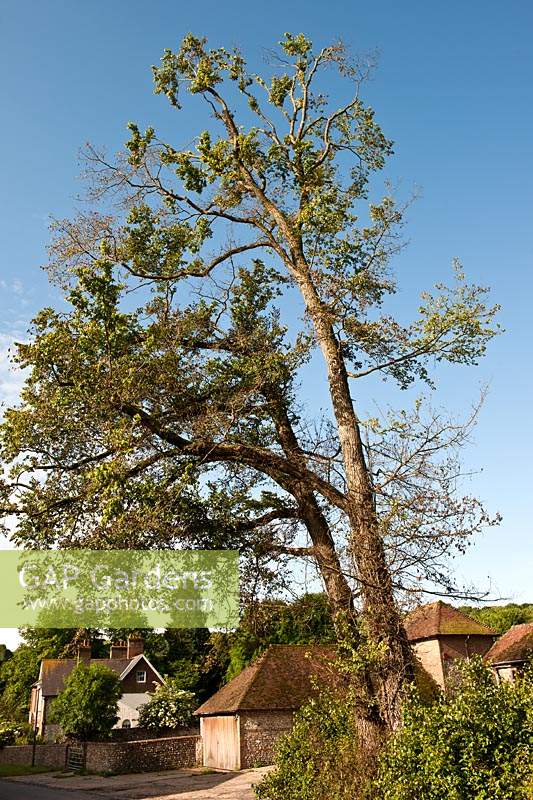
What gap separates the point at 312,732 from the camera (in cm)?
1052

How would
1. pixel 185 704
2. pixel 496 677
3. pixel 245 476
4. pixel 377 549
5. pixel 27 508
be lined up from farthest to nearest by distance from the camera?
pixel 185 704 < pixel 245 476 < pixel 27 508 < pixel 377 549 < pixel 496 677

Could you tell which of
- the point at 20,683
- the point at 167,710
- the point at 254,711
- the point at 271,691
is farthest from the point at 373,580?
A: the point at 20,683

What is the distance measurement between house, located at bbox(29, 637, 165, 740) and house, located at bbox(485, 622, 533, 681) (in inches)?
979

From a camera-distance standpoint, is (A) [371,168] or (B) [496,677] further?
(A) [371,168]

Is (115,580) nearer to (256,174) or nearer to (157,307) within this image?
(157,307)

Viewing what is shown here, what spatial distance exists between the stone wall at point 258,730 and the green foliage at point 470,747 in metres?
21.8

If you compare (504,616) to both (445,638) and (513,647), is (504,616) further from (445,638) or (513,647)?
(513,647)

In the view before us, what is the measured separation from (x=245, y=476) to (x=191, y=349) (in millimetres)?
2658

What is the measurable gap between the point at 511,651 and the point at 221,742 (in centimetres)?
1313

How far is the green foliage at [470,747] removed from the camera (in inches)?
282

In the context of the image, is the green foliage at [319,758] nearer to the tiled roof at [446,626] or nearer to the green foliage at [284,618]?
the green foliage at [284,618]

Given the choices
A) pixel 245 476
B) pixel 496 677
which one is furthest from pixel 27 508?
pixel 496 677

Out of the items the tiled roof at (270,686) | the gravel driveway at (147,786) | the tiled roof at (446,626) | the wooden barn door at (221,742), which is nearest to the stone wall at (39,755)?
the gravel driveway at (147,786)

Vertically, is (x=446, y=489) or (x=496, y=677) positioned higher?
(x=446, y=489)
